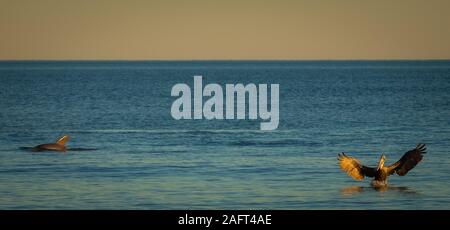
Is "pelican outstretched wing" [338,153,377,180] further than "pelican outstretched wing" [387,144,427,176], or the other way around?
"pelican outstretched wing" [387,144,427,176]

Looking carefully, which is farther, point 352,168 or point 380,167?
point 380,167

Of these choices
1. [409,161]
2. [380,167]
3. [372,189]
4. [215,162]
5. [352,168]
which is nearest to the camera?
[352,168]

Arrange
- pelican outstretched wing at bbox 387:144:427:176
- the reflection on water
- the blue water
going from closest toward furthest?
1. the blue water
2. pelican outstretched wing at bbox 387:144:427:176
3. the reflection on water

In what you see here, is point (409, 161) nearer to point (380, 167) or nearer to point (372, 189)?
point (380, 167)

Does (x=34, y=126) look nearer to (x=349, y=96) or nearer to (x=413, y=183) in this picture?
(x=413, y=183)

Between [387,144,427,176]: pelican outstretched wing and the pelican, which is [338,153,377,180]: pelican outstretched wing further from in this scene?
[387,144,427,176]: pelican outstretched wing

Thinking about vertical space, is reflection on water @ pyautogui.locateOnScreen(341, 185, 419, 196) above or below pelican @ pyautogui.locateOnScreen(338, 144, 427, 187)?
below

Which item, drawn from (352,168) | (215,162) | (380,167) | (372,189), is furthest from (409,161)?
(215,162)

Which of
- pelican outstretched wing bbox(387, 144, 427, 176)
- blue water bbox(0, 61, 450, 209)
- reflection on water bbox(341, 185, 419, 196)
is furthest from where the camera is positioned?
reflection on water bbox(341, 185, 419, 196)

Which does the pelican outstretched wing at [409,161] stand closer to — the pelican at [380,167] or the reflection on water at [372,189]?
the pelican at [380,167]

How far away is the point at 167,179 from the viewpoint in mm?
31797

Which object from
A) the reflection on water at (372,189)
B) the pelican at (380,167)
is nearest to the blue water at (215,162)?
the reflection on water at (372,189)

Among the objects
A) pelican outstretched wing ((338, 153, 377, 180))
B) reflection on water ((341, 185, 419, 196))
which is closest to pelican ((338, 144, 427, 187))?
pelican outstretched wing ((338, 153, 377, 180))
